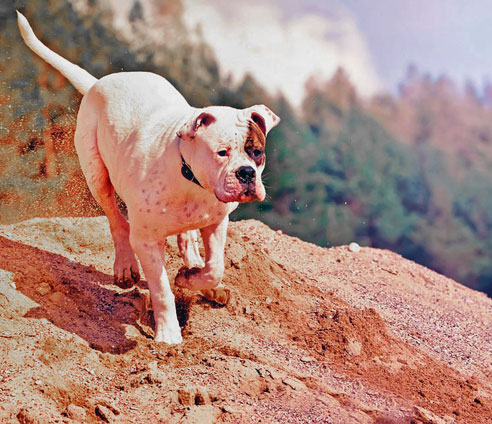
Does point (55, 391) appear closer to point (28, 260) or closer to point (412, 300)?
point (28, 260)

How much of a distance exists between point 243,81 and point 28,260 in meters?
4.74

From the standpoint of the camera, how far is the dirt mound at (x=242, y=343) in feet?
12.6

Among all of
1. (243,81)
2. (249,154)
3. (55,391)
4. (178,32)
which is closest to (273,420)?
(55,391)

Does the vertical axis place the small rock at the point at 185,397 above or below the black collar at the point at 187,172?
below

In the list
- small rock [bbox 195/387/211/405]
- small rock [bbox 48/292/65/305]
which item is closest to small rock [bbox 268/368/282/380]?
small rock [bbox 195/387/211/405]

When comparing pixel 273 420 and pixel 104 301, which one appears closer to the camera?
pixel 273 420

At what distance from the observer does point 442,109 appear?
679 centimetres

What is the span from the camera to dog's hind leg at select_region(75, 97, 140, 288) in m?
5.44

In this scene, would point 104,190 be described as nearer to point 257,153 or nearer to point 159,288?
point 159,288

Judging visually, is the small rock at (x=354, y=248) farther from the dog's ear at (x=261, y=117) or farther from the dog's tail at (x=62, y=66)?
the dog's ear at (x=261, y=117)

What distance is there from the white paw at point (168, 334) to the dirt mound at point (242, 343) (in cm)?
8

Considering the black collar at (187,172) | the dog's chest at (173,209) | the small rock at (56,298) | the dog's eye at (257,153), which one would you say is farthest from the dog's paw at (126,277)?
the dog's eye at (257,153)

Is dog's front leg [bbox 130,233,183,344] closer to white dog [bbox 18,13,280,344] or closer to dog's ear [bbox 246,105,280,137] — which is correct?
white dog [bbox 18,13,280,344]

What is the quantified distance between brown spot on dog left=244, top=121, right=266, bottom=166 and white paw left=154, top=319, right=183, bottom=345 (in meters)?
1.55
